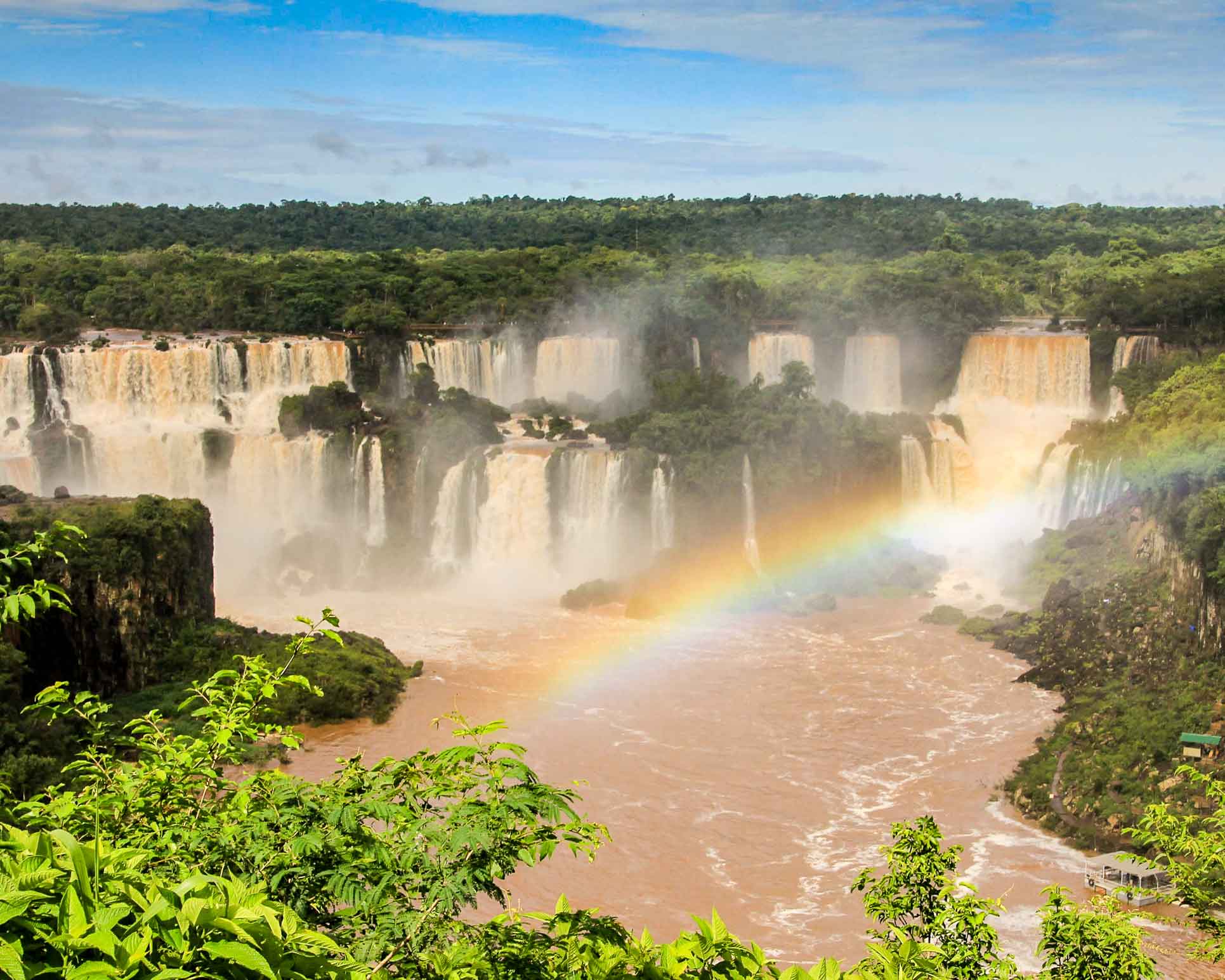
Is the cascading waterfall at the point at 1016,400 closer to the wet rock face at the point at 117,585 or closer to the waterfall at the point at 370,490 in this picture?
the waterfall at the point at 370,490

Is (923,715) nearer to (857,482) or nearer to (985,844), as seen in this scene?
(985,844)

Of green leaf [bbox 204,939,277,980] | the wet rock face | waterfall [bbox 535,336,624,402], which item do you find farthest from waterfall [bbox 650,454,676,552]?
green leaf [bbox 204,939,277,980]

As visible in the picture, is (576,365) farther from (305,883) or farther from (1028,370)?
(305,883)

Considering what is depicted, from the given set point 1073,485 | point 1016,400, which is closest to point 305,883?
point 1073,485

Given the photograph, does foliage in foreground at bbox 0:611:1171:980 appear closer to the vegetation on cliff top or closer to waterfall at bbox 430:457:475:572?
the vegetation on cliff top

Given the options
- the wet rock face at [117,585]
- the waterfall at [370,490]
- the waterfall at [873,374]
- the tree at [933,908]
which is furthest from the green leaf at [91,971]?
the waterfall at [873,374]

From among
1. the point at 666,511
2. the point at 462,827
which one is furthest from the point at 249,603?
the point at 462,827
